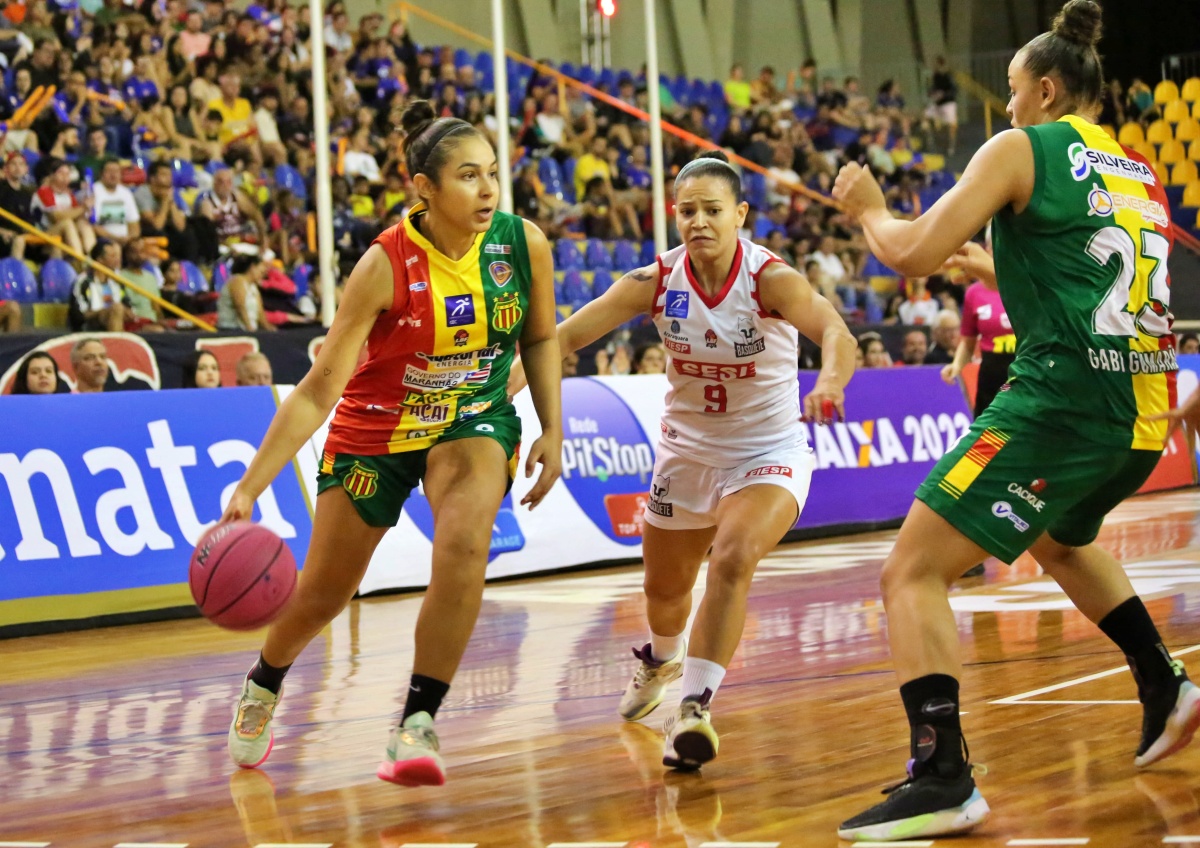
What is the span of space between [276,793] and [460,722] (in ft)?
4.04

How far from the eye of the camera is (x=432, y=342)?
15.6 feet

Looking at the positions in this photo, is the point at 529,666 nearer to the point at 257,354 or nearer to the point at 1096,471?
the point at 1096,471

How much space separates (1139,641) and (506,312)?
7.22ft

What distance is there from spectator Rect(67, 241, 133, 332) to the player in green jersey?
9.45m

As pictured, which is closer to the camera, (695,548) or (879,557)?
(695,548)

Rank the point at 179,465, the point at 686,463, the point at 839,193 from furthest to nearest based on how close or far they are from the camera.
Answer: the point at 179,465 → the point at 686,463 → the point at 839,193

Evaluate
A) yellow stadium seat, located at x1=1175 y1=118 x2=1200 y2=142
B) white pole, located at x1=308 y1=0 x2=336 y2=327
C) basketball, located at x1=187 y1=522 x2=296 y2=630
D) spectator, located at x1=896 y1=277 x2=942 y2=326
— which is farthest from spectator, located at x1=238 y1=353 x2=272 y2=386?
yellow stadium seat, located at x1=1175 y1=118 x2=1200 y2=142

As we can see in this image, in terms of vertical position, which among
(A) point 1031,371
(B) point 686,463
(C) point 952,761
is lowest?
(C) point 952,761

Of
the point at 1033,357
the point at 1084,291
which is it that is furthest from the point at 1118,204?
the point at 1033,357

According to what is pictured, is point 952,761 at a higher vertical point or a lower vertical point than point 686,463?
lower

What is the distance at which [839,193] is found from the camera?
411 centimetres

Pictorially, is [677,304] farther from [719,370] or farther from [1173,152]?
[1173,152]

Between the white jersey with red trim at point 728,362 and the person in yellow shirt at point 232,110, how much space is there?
11.1 metres

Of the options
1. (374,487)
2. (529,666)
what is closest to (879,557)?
(529,666)
